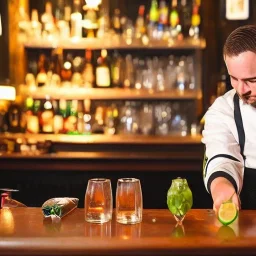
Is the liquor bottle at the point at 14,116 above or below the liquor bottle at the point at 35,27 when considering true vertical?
below

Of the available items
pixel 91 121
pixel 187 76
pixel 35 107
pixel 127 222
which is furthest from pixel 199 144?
pixel 127 222

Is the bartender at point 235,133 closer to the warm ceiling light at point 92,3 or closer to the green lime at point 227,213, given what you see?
the green lime at point 227,213

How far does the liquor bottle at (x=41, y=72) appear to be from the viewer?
13.6 ft

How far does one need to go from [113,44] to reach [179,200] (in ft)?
8.35

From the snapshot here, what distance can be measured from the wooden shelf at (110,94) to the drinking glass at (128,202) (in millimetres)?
2380

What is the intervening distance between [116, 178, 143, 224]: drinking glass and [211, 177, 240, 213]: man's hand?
26 centimetres

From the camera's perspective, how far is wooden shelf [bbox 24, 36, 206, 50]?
3938 mm

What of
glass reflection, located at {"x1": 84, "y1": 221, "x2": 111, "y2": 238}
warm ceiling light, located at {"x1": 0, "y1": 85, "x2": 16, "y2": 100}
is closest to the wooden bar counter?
glass reflection, located at {"x1": 84, "y1": 221, "x2": 111, "y2": 238}

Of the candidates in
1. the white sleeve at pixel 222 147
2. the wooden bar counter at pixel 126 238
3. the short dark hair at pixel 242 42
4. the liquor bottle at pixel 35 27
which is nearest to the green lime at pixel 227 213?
the wooden bar counter at pixel 126 238

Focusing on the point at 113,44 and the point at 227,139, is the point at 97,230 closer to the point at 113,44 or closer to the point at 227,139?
the point at 227,139

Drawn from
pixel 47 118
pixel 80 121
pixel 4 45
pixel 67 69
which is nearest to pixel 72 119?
pixel 80 121

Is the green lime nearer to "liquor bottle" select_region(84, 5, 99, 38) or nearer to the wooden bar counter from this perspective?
the wooden bar counter

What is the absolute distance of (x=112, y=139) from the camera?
4012mm

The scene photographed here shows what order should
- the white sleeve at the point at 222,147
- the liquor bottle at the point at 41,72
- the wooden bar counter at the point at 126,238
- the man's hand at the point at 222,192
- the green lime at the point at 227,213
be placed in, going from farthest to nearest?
the liquor bottle at the point at 41,72 < the white sleeve at the point at 222,147 < the man's hand at the point at 222,192 < the green lime at the point at 227,213 < the wooden bar counter at the point at 126,238
